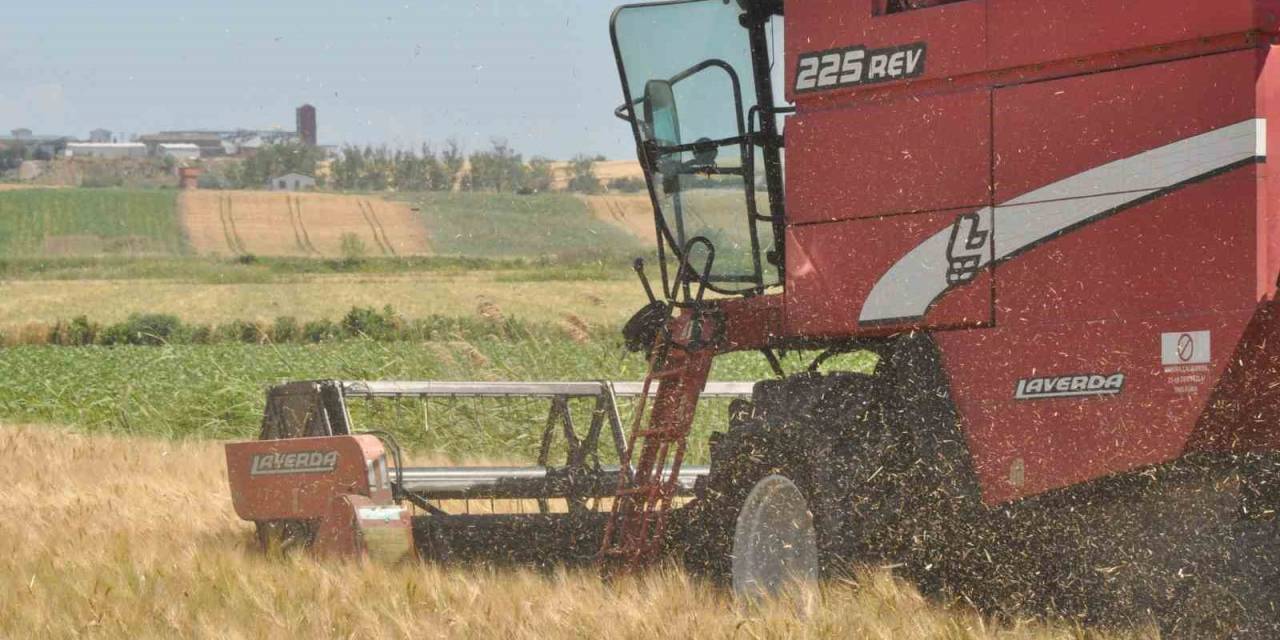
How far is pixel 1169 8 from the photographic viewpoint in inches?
193

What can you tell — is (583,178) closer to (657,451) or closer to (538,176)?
(538,176)

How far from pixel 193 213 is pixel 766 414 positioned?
55.9 m

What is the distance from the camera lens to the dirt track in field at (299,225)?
169ft

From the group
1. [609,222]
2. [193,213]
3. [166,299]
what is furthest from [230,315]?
[193,213]

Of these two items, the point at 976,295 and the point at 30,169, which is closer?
the point at 976,295

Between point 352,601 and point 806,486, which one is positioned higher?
point 806,486

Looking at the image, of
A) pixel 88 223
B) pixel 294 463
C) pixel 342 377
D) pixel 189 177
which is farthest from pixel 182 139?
pixel 294 463

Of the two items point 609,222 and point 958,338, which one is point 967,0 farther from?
point 609,222

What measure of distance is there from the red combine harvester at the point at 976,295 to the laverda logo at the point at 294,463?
418 millimetres

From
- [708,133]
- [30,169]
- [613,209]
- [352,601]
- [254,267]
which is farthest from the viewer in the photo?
[30,169]

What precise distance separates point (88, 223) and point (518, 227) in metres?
16.5

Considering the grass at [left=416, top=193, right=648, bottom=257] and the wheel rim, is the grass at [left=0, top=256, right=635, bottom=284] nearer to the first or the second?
the grass at [left=416, top=193, right=648, bottom=257]

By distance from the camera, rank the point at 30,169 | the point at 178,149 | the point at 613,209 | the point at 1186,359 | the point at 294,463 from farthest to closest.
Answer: the point at 178,149
the point at 30,169
the point at 613,209
the point at 294,463
the point at 1186,359

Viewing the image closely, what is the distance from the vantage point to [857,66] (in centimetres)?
564
